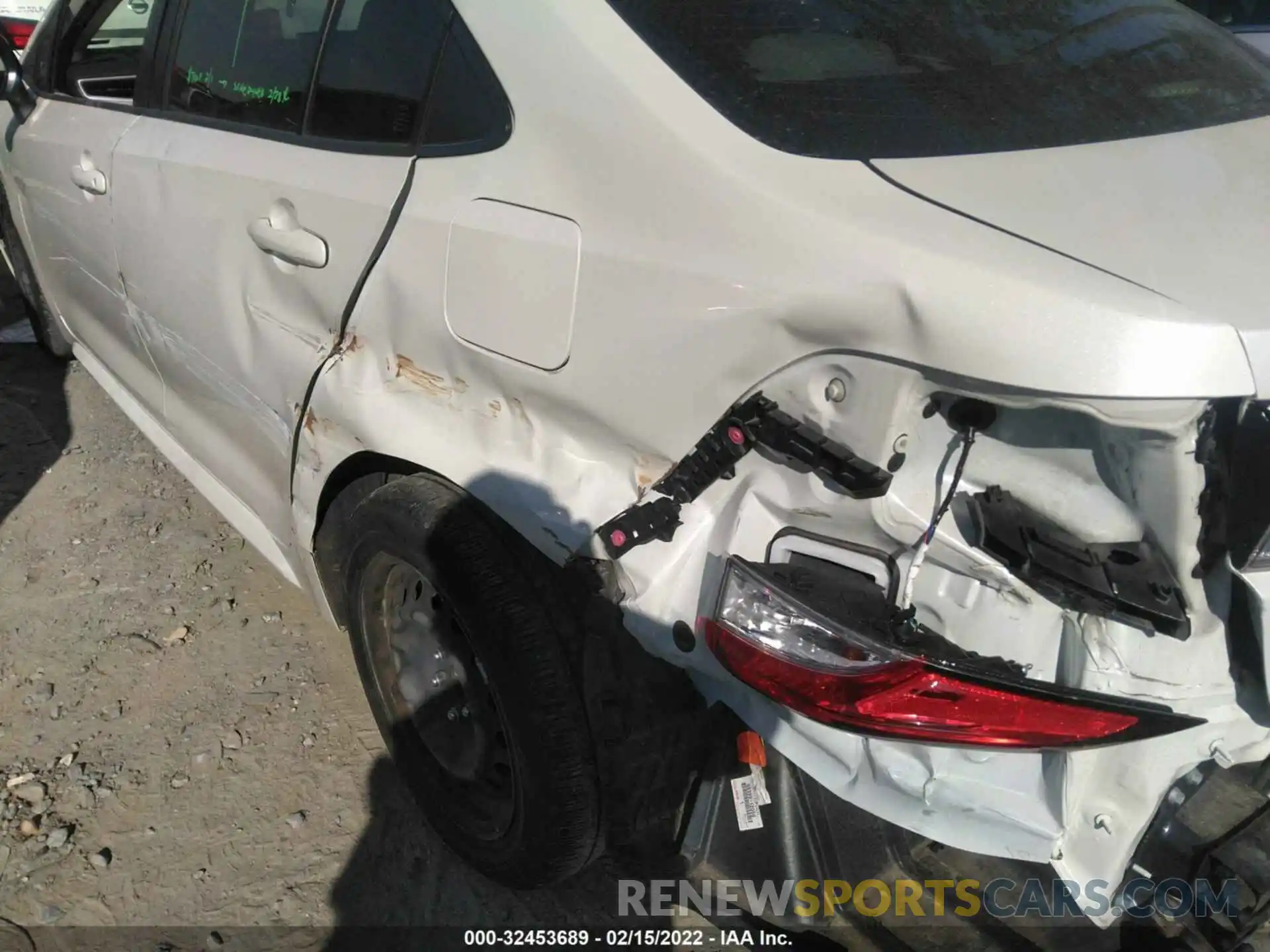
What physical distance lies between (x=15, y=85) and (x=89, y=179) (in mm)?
782

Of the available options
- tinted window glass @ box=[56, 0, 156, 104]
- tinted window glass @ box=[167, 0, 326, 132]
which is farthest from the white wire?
tinted window glass @ box=[56, 0, 156, 104]

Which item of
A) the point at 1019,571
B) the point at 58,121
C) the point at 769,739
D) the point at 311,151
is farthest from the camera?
the point at 58,121

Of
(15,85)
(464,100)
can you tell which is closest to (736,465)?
(464,100)

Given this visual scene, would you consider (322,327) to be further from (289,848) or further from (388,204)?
(289,848)

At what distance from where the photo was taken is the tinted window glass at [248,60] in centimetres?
200

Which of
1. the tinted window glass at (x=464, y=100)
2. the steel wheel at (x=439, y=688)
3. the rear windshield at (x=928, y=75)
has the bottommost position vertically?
the steel wheel at (x=439, y=688)

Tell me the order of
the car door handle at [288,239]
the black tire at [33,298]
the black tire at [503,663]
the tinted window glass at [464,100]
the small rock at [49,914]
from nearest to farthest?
the tinted window glass at [464,100]
the black tire at [503,663]
the car door handle at [288,239]
the small rock at [49,914]
the black tire at [33,298]

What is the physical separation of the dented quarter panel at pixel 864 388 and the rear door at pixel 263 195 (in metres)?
0.28

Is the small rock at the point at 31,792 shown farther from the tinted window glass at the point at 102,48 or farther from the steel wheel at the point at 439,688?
the tinted window glass at the point at 102,48

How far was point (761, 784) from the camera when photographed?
148 centimetres

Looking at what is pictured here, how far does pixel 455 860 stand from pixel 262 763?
595 millimetres

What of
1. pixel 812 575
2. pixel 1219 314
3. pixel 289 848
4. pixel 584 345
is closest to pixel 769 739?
pixel 812 575

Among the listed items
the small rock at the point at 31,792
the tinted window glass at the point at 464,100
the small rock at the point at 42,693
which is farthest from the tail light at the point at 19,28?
the tinted window glass at the point at 464,100

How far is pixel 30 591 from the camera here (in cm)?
302
